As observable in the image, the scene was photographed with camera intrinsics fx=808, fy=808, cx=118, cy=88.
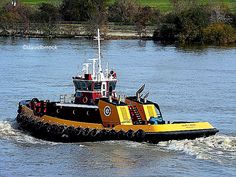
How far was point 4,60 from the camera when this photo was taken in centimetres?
7094

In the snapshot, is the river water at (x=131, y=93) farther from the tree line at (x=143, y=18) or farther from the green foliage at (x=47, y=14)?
the green foliage at (x=47, y=14)

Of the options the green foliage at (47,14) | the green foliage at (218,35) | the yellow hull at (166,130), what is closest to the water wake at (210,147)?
the yellow hull at (166,130)

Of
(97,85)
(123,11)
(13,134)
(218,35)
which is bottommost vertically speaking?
(218,35)

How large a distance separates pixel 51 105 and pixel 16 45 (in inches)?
2030

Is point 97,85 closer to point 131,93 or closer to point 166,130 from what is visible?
point 166,130

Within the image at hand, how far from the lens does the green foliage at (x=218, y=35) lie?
9594cm


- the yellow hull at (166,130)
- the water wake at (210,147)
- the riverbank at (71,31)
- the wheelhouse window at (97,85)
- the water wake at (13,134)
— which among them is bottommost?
the riverbank at (71,31)

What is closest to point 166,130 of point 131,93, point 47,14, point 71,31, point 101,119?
point 101,119

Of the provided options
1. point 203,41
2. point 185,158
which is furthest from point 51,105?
point 203,41

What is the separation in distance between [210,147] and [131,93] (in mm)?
17028

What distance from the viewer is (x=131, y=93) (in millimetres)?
50156

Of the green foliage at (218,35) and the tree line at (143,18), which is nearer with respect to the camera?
the green foliage at (218,35)

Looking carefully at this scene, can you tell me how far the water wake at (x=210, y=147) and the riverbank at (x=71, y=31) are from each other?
6844 cm

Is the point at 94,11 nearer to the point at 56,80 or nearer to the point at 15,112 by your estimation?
the point at 56,80
